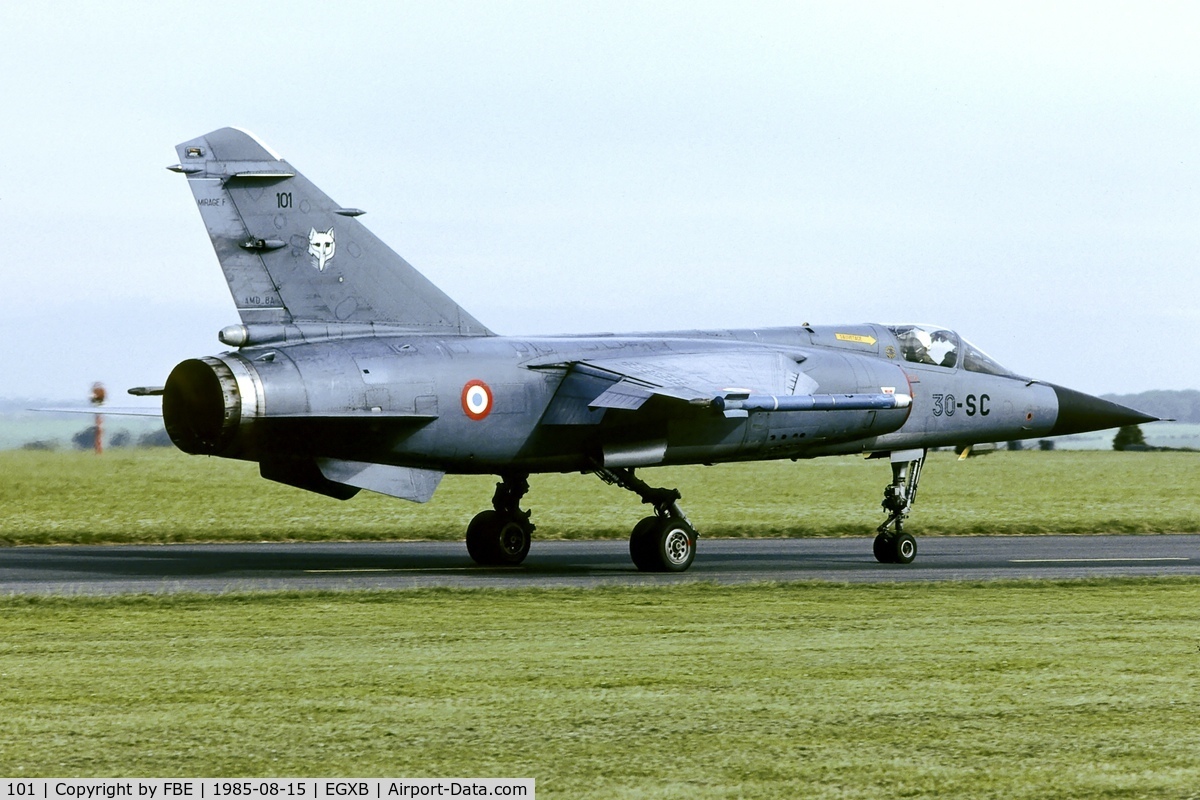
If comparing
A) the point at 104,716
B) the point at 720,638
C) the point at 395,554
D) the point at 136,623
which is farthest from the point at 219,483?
the point at 104,716

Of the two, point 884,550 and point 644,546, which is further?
point 884,550

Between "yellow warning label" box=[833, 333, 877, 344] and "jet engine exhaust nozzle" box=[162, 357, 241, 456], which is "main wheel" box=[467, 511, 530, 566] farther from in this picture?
"yellow warning label" box=[833, 333, 877, 344]

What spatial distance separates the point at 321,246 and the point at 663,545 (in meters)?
5.80

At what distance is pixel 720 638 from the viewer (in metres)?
12.2

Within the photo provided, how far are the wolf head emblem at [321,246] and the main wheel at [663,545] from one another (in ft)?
17.3

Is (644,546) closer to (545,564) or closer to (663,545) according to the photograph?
(663,545)

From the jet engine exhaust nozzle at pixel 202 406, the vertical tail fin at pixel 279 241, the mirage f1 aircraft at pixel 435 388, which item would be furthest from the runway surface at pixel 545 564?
the vertical tail fin at pixel 279 241

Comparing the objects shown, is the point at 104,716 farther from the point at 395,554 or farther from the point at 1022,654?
the point at 395,554

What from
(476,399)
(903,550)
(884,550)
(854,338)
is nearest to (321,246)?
(476,399)

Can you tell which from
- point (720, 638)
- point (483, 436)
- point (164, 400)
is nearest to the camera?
point (720, 638)

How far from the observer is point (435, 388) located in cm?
1819

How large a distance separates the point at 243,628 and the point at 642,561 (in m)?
8.12

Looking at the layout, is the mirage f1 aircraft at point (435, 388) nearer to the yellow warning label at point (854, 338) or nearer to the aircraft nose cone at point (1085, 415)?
the yellow warning label at point (854, 338)

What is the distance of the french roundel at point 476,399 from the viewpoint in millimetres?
18578
